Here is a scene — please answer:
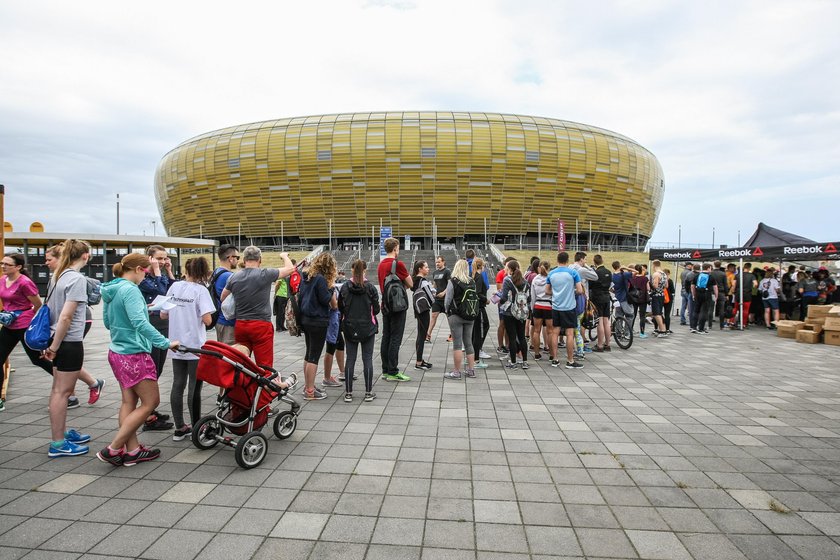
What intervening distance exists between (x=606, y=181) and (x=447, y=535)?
54.2 meters

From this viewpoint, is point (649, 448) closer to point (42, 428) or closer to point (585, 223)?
point (42, 428)

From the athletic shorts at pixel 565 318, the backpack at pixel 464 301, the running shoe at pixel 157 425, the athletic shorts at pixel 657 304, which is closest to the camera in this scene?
the running shoe at pixel 157 425

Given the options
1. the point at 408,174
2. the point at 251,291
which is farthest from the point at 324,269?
the point at 408,174

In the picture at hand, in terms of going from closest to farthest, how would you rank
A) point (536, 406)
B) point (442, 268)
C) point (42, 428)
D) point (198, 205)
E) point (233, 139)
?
point (42, 428)
point (536, 406)
point (442, 268)
point (233, 139)
point (198, 205)

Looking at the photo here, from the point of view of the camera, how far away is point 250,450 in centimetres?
373

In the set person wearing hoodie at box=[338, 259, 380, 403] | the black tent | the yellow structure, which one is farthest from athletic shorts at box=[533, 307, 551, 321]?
the yellow structure

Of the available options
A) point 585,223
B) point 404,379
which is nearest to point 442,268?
point 404,379

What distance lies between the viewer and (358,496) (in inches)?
127

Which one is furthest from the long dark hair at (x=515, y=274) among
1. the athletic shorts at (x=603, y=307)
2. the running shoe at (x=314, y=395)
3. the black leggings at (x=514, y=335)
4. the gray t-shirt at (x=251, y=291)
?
the gray t-shirt at (x=251, y=291)

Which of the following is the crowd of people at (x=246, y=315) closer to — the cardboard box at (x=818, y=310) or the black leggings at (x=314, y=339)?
the black leggings at (x=314, y=339)

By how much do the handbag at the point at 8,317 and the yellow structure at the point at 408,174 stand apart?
4424 cm

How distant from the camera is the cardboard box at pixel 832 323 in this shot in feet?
33.6

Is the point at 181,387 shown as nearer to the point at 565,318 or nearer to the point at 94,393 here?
the point at 94,393

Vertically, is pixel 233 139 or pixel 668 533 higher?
pixel 233 139
